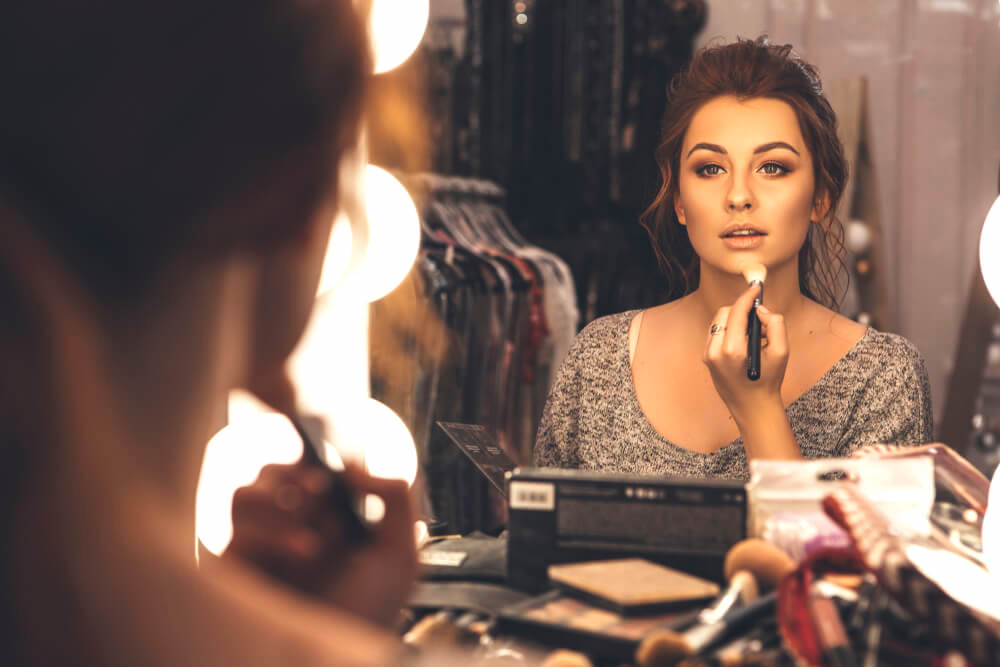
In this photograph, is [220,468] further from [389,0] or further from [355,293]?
[389,0]

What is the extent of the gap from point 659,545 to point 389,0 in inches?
46.8

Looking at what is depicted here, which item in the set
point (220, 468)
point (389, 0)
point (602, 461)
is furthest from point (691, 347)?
point (389, 0)

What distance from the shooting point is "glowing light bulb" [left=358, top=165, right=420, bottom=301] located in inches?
57.6

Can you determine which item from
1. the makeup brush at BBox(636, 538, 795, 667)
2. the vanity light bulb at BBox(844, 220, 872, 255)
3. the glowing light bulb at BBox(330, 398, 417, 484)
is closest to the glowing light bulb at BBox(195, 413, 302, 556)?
the glowing light bulb at BBox(330, 398, 417, 484)

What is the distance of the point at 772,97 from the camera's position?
121 cm

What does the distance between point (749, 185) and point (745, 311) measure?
18 cm

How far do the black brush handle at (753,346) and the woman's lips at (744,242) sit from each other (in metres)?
0.12

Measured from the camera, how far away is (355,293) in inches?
49.5

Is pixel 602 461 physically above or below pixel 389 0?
below

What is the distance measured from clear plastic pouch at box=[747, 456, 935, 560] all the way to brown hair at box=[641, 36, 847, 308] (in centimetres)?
64

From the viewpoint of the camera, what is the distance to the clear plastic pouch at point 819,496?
2.03 feet

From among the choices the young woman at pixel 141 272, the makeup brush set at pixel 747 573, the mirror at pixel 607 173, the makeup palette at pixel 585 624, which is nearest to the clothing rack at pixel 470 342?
the mirror at pixel 607 173

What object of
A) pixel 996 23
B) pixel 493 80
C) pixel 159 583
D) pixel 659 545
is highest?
pixel 996 23

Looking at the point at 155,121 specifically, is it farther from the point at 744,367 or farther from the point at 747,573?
the point at 744,367
